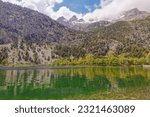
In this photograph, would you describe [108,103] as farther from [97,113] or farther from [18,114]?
[18,114]

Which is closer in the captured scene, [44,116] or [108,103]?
[44,116]

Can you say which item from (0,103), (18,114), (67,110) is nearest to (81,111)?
(67,110)

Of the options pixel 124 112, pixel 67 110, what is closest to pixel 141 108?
pixel 124 112

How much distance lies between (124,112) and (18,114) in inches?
382

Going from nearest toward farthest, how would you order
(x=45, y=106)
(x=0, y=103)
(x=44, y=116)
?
(x=44, y=116) → (x=45, y=106) → (x=0, y=103)

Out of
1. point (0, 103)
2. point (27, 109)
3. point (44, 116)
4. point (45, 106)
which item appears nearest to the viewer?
point (44, 116)

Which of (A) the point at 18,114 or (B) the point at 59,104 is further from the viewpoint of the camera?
(B) the point at 59,104

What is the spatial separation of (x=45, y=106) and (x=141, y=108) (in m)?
9.47

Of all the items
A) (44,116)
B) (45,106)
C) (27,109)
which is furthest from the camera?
(45,106)

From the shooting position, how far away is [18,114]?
28.8 meters

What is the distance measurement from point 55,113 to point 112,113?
17.0 feet

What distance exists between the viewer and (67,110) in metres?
29.6

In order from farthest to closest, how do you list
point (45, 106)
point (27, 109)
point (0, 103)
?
point (0, 103) → point (45, 106) → point (27, 109)

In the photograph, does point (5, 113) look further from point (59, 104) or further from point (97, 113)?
point (97, 113)
